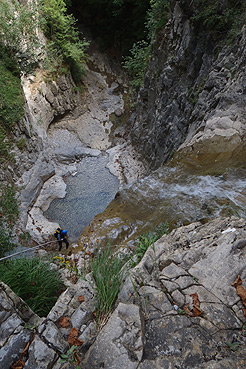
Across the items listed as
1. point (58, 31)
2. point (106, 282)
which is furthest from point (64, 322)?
point (58, 31)

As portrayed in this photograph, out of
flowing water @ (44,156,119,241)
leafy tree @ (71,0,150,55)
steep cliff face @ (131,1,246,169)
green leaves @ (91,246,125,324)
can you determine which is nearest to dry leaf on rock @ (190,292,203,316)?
green leaves @ (91,246,125,324)

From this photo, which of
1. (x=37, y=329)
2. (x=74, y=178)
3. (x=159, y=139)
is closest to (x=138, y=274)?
(x=37, y=329)

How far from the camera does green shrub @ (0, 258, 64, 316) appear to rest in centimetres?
300

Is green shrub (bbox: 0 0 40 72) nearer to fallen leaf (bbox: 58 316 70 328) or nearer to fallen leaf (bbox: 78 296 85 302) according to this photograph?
fallen leaf (bbox: 78 296 85 302)

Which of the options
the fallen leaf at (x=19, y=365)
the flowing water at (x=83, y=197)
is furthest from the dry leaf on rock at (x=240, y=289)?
the flowing water at (x=83, y=197)

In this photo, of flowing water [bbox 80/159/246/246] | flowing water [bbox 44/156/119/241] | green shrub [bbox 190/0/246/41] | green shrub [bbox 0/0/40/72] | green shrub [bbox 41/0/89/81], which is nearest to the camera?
flowing water [bbox 80/159/246/246]

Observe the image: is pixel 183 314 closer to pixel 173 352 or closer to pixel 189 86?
pixel 173 352

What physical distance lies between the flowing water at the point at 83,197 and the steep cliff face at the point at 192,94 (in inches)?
118

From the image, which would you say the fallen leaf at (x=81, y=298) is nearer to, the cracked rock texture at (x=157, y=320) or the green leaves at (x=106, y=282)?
the cracked rock texture at (x=157, y=320)

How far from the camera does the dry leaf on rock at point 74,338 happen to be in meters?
2.29

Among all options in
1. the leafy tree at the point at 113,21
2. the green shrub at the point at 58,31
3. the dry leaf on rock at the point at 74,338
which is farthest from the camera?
the leafy tree at the point at 113,21

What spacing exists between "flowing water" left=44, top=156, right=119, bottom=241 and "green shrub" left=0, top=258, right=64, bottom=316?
5.45 meters

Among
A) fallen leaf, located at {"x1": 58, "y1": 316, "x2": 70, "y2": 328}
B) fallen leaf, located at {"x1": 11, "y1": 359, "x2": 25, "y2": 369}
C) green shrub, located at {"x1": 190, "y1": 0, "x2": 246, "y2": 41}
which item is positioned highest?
green shrub, located at {"x1": 190, "y1": 0, "x2": 246, "y2": 41}

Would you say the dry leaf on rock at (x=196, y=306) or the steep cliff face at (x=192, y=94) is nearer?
the dry leaf on rock at (x=196, y=306)
